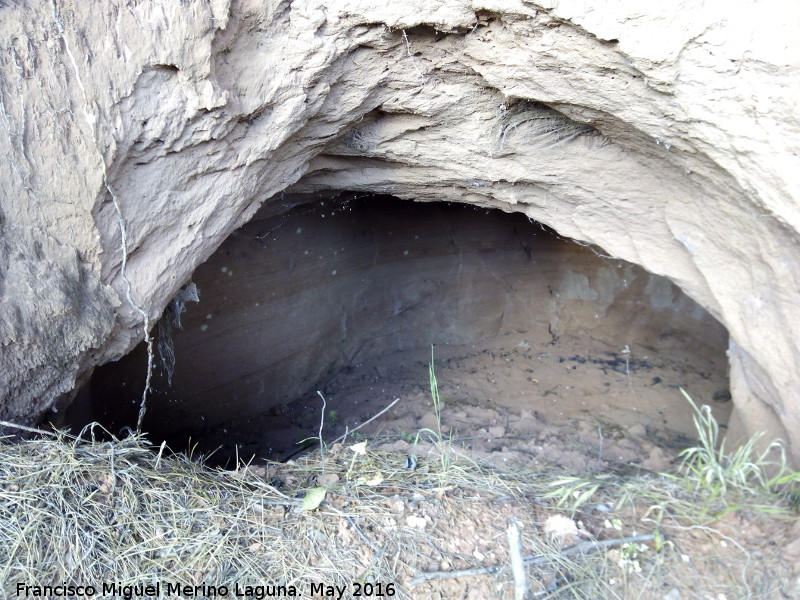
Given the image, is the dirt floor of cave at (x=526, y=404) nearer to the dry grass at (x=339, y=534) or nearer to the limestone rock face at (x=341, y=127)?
the dry grass at (x=339, y=534)

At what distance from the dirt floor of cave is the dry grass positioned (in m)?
0.80

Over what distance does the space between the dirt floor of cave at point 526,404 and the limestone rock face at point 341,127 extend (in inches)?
40.9

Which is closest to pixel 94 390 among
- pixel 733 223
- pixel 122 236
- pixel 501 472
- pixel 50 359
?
pixel 50 359

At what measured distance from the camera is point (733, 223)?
2133 millimetres

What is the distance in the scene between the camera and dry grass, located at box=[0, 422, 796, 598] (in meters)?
1.55

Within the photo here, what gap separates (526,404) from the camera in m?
4.03

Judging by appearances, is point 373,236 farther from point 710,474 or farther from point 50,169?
point 710,474

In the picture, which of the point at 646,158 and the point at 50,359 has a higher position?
the point at 646,158

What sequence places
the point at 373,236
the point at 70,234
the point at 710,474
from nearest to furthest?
the point at 710,474 → the point at 70,234 → the point at 373,236

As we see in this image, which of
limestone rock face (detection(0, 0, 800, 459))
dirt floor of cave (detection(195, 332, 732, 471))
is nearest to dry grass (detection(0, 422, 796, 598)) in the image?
limestone rock face (detection(0, 0, 800, 459))

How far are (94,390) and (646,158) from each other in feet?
9.13

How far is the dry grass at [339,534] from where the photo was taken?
5.09 feet

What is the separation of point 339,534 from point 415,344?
11.0ft

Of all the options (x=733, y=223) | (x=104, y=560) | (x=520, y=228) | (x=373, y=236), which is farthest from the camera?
(x=520, y=228)
